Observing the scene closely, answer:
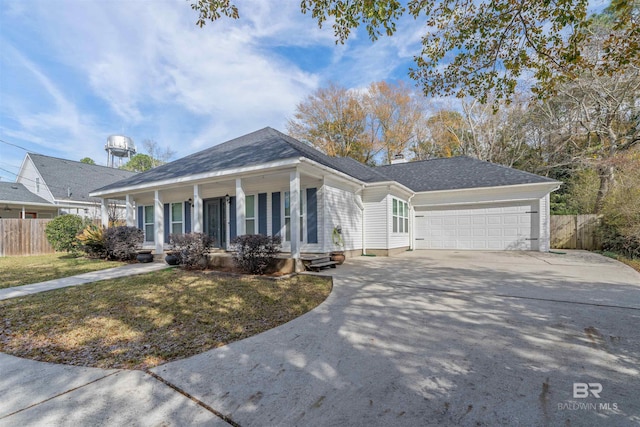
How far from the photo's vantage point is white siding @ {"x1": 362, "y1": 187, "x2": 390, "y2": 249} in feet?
35.7

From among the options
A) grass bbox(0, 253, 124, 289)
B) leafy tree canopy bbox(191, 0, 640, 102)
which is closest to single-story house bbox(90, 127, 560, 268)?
grass bbox(0, 253, 124, 289)

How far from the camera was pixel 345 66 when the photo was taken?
48.7ft

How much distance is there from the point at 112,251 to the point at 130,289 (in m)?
5.63

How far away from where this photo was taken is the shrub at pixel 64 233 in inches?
484

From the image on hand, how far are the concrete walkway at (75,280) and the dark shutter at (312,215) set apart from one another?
455 cm

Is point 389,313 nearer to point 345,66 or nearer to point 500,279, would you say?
point 500,279

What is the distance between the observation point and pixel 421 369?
2600 mm

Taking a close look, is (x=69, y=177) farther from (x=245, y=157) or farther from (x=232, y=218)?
(x=245, y=157)

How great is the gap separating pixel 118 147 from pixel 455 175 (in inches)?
→ 1331

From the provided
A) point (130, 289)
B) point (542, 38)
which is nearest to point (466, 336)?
point (542, 38)

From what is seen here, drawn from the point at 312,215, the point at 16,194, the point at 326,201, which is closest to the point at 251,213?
the point at 312,215

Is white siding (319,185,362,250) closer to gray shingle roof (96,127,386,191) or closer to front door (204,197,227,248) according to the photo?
gray shingle roof (96,127,386,191)

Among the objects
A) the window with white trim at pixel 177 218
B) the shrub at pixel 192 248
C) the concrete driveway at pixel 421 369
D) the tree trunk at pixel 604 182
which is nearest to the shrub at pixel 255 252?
the shrub at pixel 192 248

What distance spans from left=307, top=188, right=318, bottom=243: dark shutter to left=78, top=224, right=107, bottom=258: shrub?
744cm
